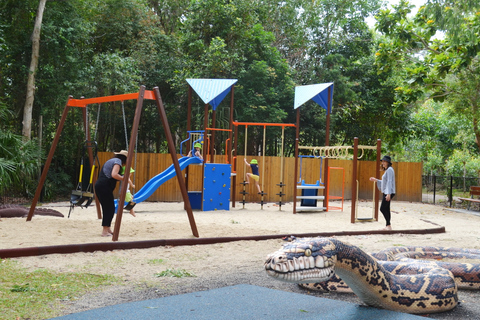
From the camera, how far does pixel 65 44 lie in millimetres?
17000

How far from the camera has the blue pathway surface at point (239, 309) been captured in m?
3.69

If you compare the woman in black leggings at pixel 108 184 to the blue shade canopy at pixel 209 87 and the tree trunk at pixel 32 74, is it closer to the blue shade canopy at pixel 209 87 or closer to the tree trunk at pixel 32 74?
the blue shade canopy at pixel 209 87

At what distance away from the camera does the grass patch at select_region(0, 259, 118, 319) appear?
3.86 m

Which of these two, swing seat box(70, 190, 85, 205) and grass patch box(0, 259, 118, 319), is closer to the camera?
grass patch box(0, 259, 118, 319)

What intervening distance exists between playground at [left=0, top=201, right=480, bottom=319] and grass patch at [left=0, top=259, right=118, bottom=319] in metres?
0.19

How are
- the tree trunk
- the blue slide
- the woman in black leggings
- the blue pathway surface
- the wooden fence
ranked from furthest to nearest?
the wooden fence < the tree trunk < the blue slide < the woman in black leggings < the blue pathway surface

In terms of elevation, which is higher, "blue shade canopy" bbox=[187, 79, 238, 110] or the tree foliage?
the tree foliage

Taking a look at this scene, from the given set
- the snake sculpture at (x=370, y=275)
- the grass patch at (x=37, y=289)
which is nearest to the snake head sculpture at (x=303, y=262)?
the snake sculpture at (x=370, y=275)

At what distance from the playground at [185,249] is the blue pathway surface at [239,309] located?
339 mm

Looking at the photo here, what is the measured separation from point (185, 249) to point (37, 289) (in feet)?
10.1

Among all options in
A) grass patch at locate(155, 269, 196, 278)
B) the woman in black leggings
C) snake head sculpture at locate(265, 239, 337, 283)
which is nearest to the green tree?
the woman in black leggings

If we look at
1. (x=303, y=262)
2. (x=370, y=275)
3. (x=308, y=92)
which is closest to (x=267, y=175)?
(x=308, y=92)

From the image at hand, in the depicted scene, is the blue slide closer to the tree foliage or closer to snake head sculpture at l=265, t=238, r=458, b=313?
the tree foliage

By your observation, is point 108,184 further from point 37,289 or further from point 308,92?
point 308,92
